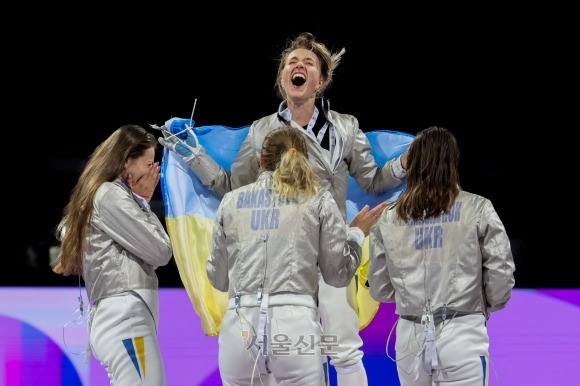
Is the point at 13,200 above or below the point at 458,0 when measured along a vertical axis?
below

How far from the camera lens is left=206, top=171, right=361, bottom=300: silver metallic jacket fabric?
7.98 ft

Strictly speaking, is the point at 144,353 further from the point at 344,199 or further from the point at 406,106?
the point at 406,106

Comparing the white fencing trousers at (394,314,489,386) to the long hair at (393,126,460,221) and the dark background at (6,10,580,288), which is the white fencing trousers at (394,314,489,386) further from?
the dark background at (6,10,580,288)

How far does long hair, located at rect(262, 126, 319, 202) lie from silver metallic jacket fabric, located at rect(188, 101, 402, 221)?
0.70 meters

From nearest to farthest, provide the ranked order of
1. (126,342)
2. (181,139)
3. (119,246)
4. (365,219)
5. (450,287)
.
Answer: (450,287)
(126,342)
(119,246)
(365,219)
(181,139)

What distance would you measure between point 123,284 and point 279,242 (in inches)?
25.6

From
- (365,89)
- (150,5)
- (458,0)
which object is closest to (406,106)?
(365,89)

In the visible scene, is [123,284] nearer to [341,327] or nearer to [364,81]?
[341,327]

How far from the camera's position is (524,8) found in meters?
5.23

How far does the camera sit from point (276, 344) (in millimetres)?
2354

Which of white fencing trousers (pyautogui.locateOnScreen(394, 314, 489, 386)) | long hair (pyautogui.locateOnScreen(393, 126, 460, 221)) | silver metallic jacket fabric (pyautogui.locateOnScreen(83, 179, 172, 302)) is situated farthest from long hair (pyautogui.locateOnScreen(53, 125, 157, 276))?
white fencing trousers (pyautogui.locateOnScreen(394, 314, 489, 386))

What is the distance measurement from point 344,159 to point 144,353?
4.11ft

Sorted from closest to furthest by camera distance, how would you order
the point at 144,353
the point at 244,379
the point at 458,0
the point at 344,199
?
1. the point at 244,379
2. the point at 144,353
3. the point at 344,199
4. the point at 458,0

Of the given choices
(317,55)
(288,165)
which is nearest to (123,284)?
(288,165)
